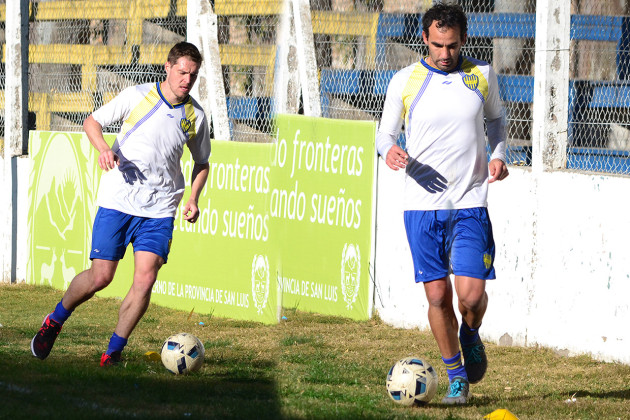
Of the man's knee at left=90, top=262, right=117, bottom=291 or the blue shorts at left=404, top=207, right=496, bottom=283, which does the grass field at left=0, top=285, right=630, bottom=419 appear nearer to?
the man's knee at left=90, top=262, right=117, bottom=291

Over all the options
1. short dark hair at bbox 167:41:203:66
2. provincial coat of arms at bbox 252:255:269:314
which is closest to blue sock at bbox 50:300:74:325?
short dark hair at bbox 167:41:203:66

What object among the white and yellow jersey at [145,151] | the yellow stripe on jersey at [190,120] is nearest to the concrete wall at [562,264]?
the yellow stripe on jersey at [190,120]

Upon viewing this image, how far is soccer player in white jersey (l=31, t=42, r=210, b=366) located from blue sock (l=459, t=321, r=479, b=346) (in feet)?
7.14

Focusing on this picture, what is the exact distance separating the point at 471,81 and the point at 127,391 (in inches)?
108

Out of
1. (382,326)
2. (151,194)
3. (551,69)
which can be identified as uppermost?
(551,69)

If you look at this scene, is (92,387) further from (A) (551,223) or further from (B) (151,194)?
(A) (551,223)

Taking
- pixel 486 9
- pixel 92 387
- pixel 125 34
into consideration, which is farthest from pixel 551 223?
pixel 125 34

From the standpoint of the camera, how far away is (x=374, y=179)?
33.6 ft

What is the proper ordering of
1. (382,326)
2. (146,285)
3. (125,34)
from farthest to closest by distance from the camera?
(125,34) < (382,326) < (146,285)

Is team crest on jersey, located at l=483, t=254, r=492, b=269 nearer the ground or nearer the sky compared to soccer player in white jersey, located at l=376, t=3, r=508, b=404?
nearer the ground

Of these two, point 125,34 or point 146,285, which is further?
point 125,34

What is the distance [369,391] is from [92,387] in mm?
1727

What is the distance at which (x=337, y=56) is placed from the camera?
11102mm

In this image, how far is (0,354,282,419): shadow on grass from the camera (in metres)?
5.79
